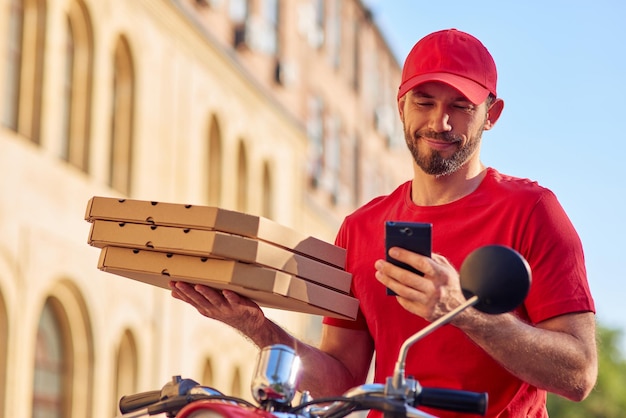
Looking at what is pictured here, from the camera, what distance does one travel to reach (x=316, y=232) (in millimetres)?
32812

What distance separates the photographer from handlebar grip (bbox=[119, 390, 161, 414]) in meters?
3.25

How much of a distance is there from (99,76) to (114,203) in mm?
16718

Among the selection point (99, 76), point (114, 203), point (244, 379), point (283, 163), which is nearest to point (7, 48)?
point (99, 76)

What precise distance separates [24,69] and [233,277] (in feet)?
50.4

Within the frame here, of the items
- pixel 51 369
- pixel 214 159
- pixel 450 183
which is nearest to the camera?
pixel 450 183

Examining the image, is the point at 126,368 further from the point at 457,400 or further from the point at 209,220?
the point at 457,400

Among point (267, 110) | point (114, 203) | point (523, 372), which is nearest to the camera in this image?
point (523, 372)

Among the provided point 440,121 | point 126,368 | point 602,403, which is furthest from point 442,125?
point 602,403

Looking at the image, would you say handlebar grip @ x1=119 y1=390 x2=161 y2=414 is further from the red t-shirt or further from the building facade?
the building facade

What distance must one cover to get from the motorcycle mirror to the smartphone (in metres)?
0.20

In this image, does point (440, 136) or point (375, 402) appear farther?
point (440, 136)

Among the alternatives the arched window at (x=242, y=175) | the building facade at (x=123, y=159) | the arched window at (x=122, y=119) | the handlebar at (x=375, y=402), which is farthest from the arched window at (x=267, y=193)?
the handlebar at (x=375, y=402)

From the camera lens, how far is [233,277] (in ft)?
11.1

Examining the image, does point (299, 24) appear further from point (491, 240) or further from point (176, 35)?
point (491, 240)
